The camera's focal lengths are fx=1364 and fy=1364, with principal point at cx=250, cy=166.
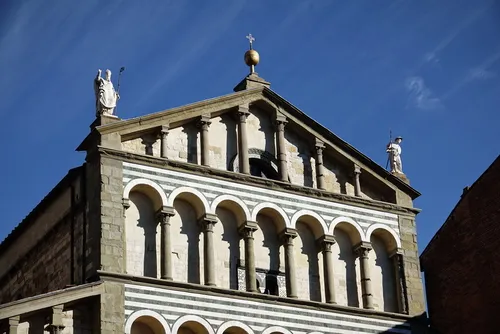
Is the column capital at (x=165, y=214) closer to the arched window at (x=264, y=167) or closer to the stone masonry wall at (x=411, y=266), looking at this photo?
the arched window at (x=264, y=167)

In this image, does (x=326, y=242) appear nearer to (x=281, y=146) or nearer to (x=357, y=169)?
(x=357, y=169)

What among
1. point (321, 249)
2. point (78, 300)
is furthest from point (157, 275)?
point (321, 249)

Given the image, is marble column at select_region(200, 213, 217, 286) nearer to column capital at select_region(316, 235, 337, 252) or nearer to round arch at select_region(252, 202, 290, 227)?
round arch at select_region(252, 202, 290, 227)

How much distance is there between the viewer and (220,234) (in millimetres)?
30375

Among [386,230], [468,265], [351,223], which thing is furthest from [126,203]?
[468,265]

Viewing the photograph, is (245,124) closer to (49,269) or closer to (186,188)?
(186,188)

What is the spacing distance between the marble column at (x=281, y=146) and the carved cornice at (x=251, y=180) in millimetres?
388

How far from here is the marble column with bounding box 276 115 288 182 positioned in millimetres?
31688

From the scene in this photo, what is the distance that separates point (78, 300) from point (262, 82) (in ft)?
25.9

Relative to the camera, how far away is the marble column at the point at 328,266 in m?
30.8

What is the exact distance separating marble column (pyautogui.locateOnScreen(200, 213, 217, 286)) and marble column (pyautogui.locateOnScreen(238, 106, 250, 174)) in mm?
1659

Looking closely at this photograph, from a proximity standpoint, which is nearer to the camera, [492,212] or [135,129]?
[135,129]

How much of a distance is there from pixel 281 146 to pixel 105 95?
448 cm

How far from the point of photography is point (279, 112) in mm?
32438
